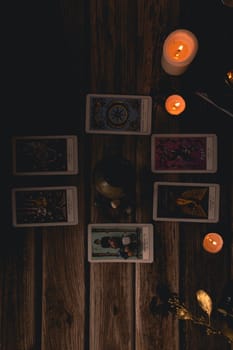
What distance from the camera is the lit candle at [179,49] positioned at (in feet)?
7.32

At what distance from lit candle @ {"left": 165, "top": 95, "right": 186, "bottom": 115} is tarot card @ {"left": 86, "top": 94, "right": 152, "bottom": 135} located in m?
0.11

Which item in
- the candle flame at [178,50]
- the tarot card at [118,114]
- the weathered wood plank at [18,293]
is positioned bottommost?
the weathered wood plank at [18,293]

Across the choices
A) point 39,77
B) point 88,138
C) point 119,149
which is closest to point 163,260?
point 119,149

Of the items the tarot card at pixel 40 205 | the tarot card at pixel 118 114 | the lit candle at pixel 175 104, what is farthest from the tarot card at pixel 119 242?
the lit candle at pixel 175 104

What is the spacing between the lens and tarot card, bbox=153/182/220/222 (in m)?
2.35

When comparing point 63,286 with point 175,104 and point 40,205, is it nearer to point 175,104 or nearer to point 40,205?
point 40,205

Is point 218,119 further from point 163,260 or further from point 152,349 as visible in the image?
point 152,349

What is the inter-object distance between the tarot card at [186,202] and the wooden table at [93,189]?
4cm

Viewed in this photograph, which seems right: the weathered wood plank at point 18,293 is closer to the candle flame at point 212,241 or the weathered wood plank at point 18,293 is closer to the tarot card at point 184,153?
the tarot card at point 184,153

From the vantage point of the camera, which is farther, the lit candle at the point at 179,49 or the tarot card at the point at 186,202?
the tarot card at the point at 186,202

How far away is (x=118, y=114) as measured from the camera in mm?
2344

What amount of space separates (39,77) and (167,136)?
848 millimetres

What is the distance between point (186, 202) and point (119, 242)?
0.47m

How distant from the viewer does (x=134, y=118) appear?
7.73 ft
